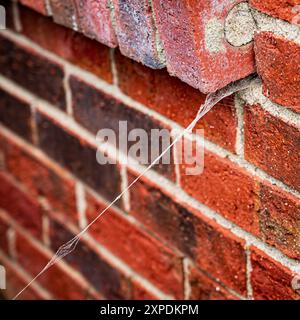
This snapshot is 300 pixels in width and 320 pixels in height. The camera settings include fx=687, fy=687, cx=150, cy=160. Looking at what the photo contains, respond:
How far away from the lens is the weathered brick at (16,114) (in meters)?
1.34

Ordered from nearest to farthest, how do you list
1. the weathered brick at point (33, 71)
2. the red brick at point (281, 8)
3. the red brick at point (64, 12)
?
the red brick at point (281, 8) → the red brick at point (64, 12) → the weathered brick at point (33, 71)

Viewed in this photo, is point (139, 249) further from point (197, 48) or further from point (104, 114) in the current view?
point (197, 48)

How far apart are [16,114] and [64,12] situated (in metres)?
0.44

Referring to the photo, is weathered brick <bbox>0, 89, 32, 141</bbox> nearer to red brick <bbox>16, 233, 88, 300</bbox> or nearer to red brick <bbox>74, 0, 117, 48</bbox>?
red brick <bbox>16, 233, 88, 300</bbox>

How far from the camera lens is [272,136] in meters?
0.82

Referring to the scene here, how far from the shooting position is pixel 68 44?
1.13m

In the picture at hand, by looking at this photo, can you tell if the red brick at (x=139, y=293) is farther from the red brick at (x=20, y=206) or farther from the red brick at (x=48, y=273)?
the red brick at (x=20, y=206)

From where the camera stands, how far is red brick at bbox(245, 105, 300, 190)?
800 millimetres

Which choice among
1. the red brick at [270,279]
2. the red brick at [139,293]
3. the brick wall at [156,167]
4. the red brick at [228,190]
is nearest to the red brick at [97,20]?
the brick wall at [156,167]

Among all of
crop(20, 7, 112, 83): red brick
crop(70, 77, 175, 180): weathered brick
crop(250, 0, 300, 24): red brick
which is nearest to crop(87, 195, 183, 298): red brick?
crop(70, 77, 175, 180): weathered brick

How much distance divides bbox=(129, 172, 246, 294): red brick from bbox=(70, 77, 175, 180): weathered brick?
2.1 inches
